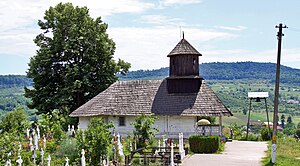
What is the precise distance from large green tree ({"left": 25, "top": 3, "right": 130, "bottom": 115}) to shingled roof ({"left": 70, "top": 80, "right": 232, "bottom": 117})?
4.93 meters

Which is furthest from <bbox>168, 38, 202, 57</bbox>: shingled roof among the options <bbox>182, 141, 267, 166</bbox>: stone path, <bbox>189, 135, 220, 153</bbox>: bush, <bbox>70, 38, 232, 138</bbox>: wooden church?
<bbox>189, 135, 220, 153</bbox>: bush

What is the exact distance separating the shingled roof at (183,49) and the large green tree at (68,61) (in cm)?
879

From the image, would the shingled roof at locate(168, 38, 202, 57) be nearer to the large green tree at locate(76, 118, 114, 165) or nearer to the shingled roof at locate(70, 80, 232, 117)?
the shingled roof at locate(70, 80, 232, 117)

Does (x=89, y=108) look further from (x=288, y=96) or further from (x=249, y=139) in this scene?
(x=288, y=96)

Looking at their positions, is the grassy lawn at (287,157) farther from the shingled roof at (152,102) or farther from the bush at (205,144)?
the shingled roof at (152,102)

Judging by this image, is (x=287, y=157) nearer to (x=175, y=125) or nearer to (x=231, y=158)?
(x=231, y=158)

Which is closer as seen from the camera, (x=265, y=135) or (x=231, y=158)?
(x=231, y=158)

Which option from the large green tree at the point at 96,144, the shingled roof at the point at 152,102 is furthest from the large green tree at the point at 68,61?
the large green tree at the point at 96,144

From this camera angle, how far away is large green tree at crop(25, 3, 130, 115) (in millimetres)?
41703

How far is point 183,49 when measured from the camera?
119ft

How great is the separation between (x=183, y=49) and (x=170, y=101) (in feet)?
14.2

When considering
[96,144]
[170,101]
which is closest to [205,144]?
[96,144]

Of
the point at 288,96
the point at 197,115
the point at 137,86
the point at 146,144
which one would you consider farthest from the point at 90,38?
the point at 288,96

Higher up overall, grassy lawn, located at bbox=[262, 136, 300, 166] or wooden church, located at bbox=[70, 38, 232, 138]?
wooden church, located at bbox=[70, 38, 232, 138]
